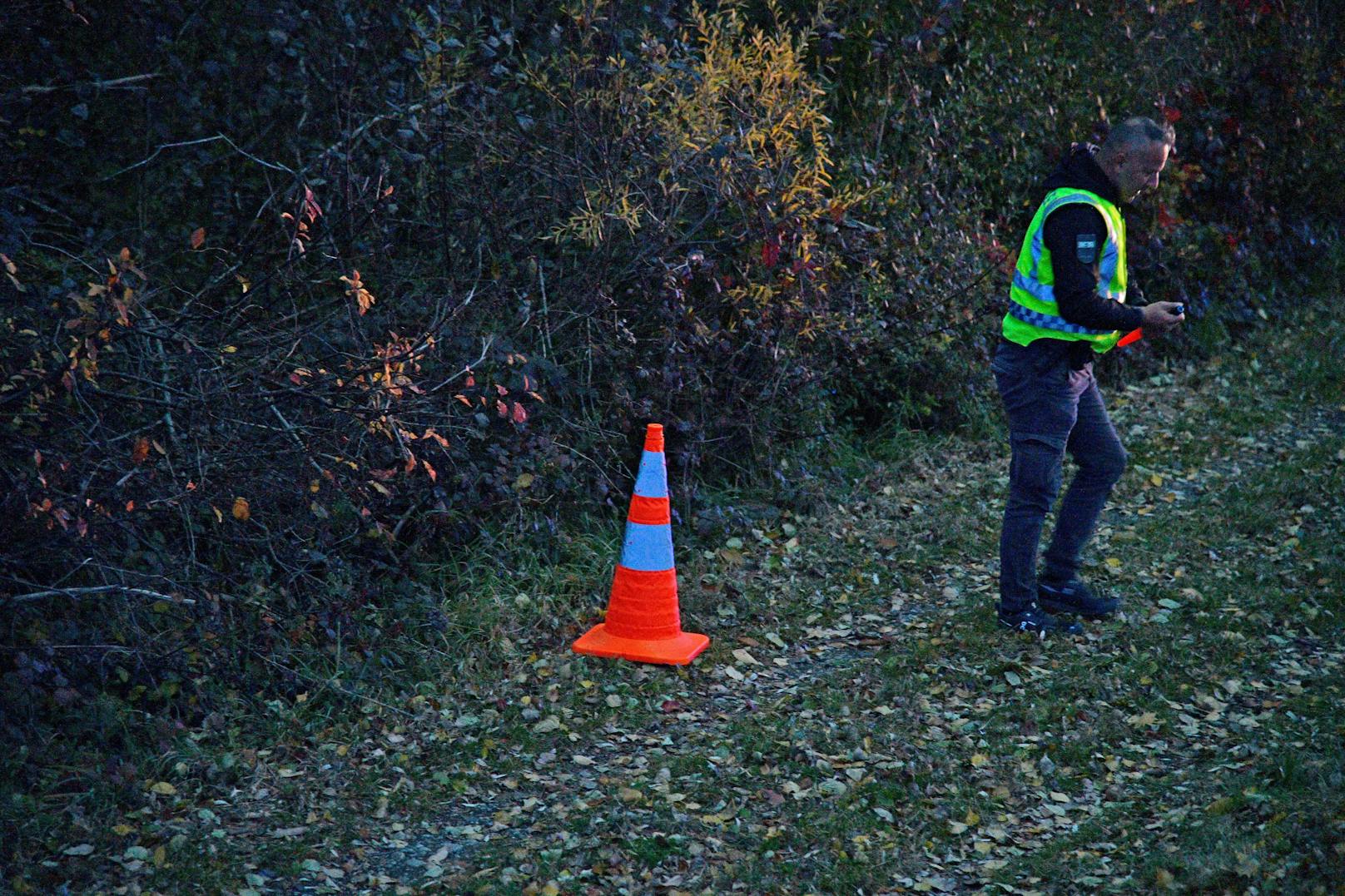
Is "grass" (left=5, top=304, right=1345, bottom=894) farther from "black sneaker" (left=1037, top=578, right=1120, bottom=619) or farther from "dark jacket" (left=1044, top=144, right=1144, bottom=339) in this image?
"dark jacket" (left=1044, top=144, right=1144, bottom=339)

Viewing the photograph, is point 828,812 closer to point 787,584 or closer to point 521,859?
point 521,859

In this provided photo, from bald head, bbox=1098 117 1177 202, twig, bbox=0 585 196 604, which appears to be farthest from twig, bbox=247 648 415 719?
bald head, bbox=1098 117 1177 202

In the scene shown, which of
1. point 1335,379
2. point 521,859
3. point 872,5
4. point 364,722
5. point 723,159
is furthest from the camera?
point 1335,379

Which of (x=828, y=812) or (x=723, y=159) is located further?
(x=723, y=159)

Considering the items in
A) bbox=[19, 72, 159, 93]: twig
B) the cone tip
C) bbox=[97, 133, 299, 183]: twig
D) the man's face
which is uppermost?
bbox=[19, 72, 159, 93]: twig

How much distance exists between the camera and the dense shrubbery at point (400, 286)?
193 inches

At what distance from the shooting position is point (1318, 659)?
575 cm

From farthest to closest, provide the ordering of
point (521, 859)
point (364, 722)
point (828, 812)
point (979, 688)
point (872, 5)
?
1. point (872, 5)
2. point (979, 688)
3. point (364, 722)
4. point (828, 812)
5. point (521, 859)

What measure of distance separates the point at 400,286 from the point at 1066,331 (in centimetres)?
318

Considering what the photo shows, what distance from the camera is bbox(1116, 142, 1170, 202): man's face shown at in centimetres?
562

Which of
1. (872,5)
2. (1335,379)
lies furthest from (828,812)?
(1335,379)

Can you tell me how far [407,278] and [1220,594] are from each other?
4.28 m

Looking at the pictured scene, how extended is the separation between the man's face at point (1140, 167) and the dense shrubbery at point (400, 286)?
214 centimetres

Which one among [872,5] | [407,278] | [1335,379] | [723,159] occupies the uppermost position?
[872,5]
